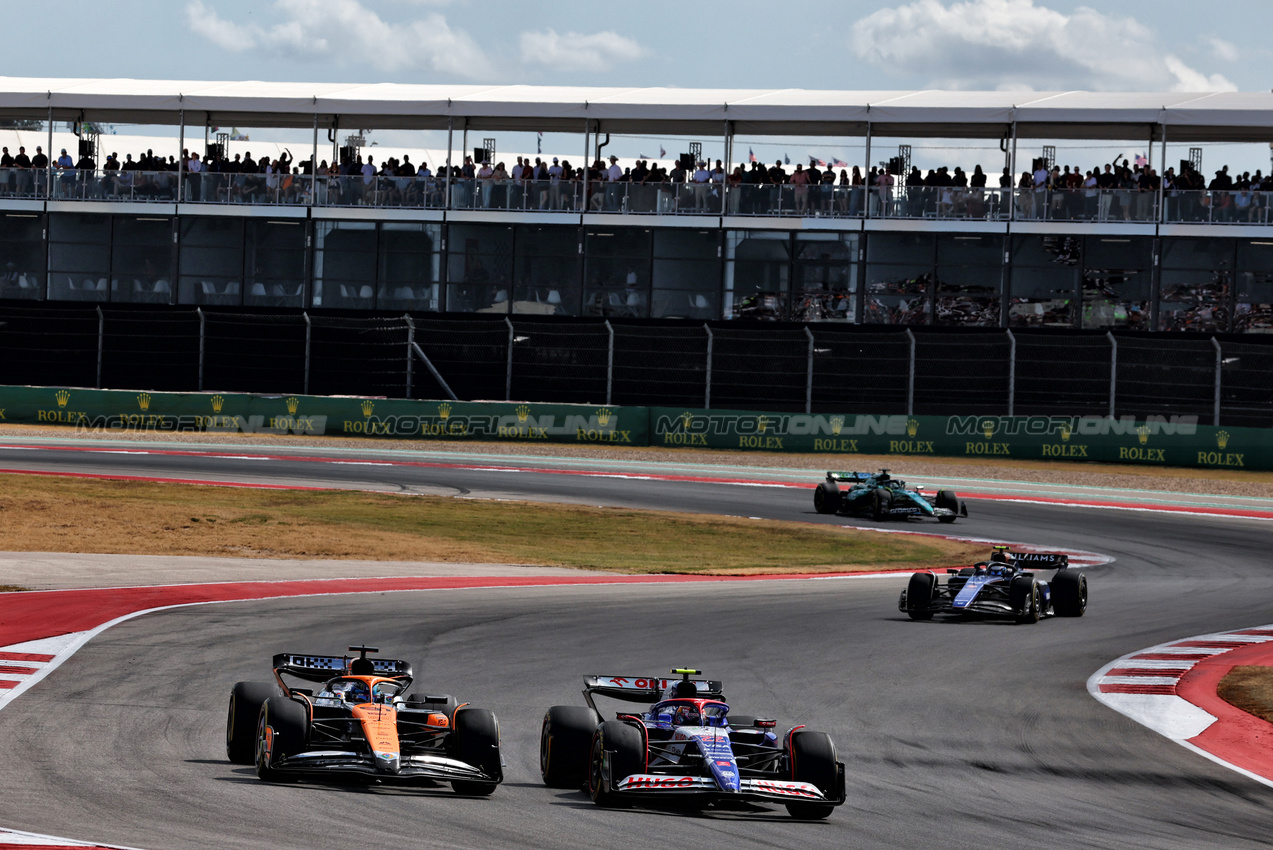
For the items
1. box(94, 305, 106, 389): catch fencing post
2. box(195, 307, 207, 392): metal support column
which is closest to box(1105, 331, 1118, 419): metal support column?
box(195, 307, 207, 392): metal support column

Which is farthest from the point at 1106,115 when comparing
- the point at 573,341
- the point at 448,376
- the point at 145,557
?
the point at 145,557

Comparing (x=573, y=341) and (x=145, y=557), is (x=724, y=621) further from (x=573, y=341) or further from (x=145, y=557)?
(x=573, y=341)

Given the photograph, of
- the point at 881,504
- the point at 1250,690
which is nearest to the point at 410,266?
the point at 881,504

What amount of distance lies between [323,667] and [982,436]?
2720cm

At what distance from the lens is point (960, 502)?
2761 centimetres

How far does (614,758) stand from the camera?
8.53m

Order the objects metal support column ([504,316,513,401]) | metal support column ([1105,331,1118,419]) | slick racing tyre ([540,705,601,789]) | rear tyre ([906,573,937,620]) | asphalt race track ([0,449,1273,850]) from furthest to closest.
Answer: metal support column ([504,316,513,401]), metal support column ([1105,331,1118,419]), rear tyre ([906,573,937,620]), slick racing tyre ([540,705,601,789]), asphalt race track ([0,449,1273,850])

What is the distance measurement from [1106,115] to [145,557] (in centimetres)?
2861

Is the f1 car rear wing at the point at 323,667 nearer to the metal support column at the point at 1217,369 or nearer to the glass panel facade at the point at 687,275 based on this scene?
the metal support column at the point at 1217,369

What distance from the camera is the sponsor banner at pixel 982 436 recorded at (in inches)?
1348

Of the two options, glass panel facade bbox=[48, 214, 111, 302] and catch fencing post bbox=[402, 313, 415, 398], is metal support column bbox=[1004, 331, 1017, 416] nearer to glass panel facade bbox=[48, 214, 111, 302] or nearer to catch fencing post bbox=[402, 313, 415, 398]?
catch fencing post bbox=[402, 313, 415, 398]

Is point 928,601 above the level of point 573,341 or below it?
below

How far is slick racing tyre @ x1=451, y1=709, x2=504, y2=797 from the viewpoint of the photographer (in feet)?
28.3

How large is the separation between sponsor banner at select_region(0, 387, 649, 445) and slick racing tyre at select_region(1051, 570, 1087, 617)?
19353 millimetres
